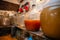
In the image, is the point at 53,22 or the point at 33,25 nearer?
the point at 53,22

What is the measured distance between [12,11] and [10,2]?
7.2 inches

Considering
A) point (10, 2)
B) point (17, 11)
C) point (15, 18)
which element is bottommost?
point (15, 18)

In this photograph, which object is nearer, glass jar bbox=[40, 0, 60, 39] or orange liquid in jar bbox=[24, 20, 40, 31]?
glass jar bbox=[40, 0, 60, 39]

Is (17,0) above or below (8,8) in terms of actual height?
above

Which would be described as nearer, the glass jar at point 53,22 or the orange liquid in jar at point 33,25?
the glass jar at point 53,22

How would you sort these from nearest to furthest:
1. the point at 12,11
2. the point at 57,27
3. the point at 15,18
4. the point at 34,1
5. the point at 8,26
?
the point at 57,27 → the point at 34,1 → the point at 8,26 → the point at 15,18 → the point at 12,11

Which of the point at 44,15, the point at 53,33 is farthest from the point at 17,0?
the point at 53,33

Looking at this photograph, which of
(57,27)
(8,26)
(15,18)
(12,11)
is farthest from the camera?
(12,11)

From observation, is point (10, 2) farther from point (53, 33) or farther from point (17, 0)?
point (53, 33)

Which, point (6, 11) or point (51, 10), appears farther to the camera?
point (6, 11)

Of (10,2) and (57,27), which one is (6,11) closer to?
(10,2)

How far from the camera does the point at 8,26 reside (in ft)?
5.15

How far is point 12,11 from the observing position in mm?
1811

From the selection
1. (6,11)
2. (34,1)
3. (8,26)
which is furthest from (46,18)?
(6,11)
